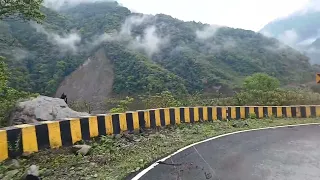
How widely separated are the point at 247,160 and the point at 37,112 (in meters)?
5.76

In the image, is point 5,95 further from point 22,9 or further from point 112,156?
point 112,156

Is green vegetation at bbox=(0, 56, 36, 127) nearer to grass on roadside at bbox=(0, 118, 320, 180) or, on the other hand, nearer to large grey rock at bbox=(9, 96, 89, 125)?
large grey rock at bbox=(9, 96, 89, 125)

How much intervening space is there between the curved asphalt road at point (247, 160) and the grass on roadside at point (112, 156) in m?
0.57

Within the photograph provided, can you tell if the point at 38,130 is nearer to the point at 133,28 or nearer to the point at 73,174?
the point at 73,174

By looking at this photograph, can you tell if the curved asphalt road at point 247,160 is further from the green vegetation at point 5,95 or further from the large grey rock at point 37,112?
the green vegetation at point 5,95

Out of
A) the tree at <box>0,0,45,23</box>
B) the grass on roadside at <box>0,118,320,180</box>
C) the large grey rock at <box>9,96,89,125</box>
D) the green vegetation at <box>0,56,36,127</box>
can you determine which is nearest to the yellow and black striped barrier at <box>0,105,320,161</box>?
the grass on roadside at <box>0,118,320,180</box>

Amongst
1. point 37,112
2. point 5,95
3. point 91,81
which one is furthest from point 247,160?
point 91,81

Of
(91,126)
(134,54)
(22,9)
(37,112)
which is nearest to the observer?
(91,126)

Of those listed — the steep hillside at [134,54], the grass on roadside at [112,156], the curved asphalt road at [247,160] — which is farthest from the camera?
the steep hillside at [134,54]

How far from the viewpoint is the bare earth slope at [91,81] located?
93500 mm

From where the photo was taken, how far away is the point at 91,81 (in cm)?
10356

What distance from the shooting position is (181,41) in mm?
132375

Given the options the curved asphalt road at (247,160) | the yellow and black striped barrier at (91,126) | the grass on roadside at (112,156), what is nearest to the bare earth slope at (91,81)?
the yellow and black striped barrier at (91,126)

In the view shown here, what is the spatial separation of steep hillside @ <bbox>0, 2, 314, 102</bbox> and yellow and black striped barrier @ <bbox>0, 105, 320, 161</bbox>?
194 ft
